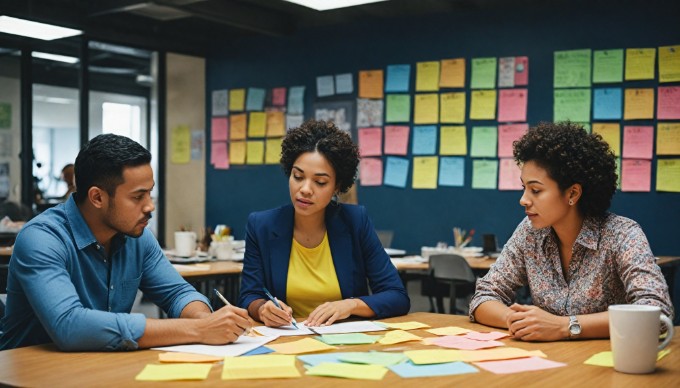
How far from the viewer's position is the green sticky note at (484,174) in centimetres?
609

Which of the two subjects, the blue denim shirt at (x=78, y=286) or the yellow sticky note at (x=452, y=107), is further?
the yellow sticky note at (x=452, y=107)

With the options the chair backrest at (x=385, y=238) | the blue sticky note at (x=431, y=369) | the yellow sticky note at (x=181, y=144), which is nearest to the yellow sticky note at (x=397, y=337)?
the blue sticky note at (x=431, y=369)

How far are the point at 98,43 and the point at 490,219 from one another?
4.21 m

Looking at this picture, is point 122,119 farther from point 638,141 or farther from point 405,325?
point 405,325

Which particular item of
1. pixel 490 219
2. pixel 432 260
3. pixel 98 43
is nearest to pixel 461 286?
pixel 432 260

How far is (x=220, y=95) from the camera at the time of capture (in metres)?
7.79

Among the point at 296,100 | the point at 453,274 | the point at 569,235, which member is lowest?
the point at 453,274

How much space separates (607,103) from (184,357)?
473 cm

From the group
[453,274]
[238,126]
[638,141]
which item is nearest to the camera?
[453,274]

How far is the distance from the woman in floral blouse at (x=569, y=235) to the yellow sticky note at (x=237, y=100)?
5.56 meters

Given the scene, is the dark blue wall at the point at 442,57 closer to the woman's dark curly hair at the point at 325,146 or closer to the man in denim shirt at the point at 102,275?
the woman's dark curly hair at the point at 325,146

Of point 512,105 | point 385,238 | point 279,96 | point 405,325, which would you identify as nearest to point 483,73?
point 512,105

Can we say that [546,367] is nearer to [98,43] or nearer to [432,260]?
[432,260]

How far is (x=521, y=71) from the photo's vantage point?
596cm
